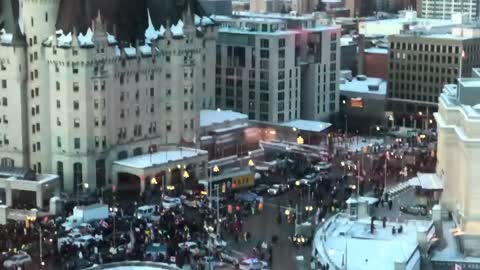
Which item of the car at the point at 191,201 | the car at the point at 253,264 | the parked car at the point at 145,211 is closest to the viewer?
the car at the point at 253,264

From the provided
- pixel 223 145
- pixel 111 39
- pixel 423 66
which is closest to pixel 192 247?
pixel 111 39

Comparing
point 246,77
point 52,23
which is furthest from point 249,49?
point 52,23

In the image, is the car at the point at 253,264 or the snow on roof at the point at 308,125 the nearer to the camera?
the car at the point at 253,264

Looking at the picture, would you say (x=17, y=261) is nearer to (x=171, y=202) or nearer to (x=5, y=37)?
(x=171, y=202)

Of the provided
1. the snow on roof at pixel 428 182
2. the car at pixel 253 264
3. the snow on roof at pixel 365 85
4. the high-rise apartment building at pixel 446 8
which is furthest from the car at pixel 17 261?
the high-rise apartment building at pixel 446 8

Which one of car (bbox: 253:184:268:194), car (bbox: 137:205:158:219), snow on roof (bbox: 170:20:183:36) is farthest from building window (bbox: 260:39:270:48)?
car (bbox: 137:205:158:219)

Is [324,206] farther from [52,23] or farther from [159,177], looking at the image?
[52,23]

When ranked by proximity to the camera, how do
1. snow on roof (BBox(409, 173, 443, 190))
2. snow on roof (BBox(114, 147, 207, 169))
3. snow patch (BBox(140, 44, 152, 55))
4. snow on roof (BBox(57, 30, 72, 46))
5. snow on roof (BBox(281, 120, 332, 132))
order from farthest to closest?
snow on roof (BBox(281, 120, 332, 132)), snow patch (BBox(140, 44, 152, 55)), snow on roof (BBox(114, 147, 207, 169)), snow on roof (BBox(57, 30, 72, 46)), snow on roof (BBox(409, 173, 443, 190))

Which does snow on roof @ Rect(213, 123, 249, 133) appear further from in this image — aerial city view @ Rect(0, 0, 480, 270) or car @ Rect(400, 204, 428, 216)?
car @ Rect(400, 204, 428, 216)

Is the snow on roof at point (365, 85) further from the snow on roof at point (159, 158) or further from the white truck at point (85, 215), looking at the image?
the white truck at point (85, 215)
